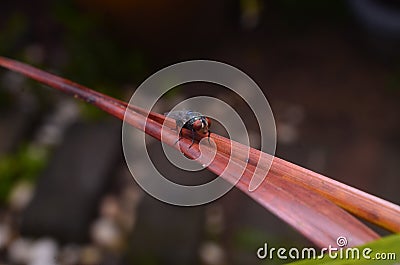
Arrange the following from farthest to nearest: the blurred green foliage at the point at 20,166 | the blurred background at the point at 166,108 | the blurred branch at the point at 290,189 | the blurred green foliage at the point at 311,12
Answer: the blurred green foliage at the point at 311,12
the blurred green foliage at the point at 20,166
the blurred background at the point at 166,108
the blurred branch at the point at 290,189

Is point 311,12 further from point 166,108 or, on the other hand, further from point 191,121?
point 191,121

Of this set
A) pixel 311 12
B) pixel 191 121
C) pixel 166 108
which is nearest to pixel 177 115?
pixel 191 121

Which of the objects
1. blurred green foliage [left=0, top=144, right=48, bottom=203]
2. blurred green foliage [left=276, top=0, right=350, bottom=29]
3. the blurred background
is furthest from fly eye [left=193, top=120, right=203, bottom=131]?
blurred green foliage [left=276, top=0, right=350, bottom=29]

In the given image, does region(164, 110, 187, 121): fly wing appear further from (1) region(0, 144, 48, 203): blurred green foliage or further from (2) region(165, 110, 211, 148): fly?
(1) region(0, 144, 48, 203): blurred green foliage

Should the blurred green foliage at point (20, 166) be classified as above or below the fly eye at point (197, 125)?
above

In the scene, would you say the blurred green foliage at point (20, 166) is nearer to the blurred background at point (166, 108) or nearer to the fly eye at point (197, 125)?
the blurred background at point (166, 108)

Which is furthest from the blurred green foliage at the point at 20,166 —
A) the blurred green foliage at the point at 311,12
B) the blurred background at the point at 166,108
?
the blurred green foliage at the point at 311,12

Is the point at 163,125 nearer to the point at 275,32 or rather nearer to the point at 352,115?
the point at 352,115
